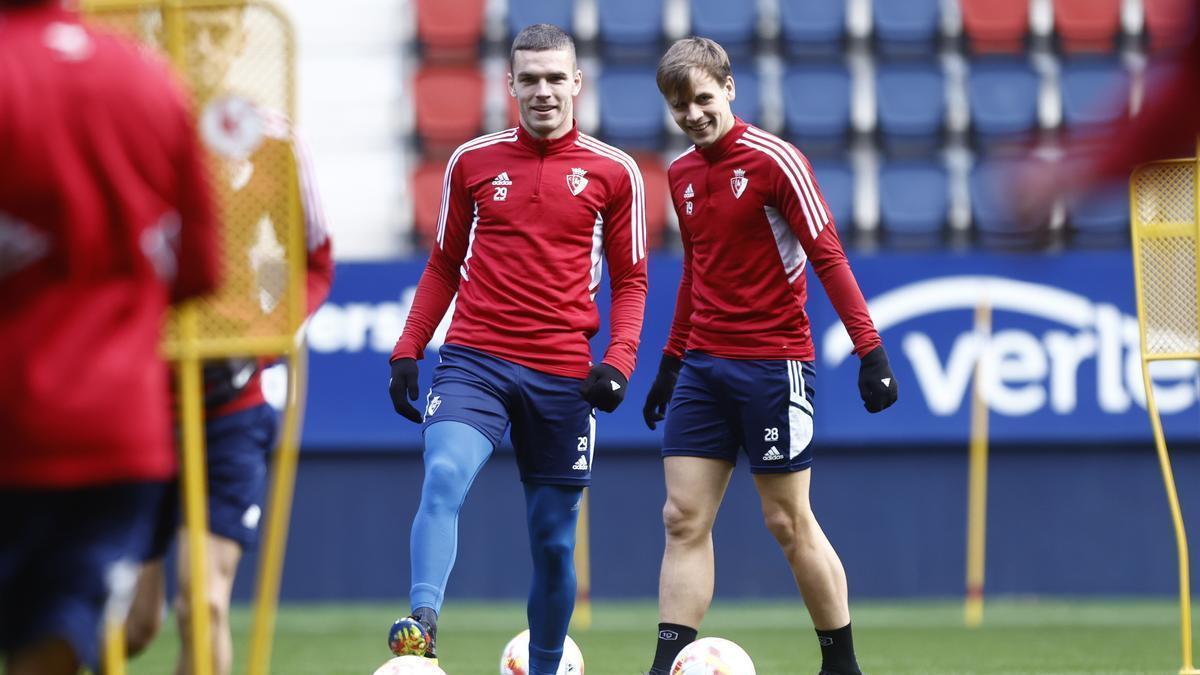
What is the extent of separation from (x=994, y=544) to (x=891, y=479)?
76 cm

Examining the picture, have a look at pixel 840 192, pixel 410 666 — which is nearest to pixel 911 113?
pixel 840 192

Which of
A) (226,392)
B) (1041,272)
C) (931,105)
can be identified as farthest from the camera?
(931,105)

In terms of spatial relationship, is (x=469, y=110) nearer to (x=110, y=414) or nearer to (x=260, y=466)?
(x=260, y=466)

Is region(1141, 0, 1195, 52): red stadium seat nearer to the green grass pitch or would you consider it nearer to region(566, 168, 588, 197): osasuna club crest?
region(566, 168, 588, 197): osasuna club crest

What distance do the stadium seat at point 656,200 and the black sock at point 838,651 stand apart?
657cm

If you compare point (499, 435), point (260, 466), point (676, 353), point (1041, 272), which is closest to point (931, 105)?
point (1041, 272)

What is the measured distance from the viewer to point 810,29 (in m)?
12.9

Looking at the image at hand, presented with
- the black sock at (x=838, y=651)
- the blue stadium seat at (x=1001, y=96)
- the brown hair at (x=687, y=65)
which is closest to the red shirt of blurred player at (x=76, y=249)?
the brown hair at (x=687, y=65)

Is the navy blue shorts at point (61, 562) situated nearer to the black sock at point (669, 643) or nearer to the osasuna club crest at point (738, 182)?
the black sock at point (669, 643)

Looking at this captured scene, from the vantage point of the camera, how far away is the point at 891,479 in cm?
1036

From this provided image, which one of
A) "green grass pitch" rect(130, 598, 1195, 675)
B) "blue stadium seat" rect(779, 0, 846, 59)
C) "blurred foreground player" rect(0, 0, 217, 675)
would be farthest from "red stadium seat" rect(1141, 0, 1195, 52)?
"blue stadium seat" rect(779, 0, 846, 59)

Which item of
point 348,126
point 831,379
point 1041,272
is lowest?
point 831,379

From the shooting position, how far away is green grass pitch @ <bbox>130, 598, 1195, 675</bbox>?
7.19m

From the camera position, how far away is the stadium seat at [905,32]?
12.9 meters
